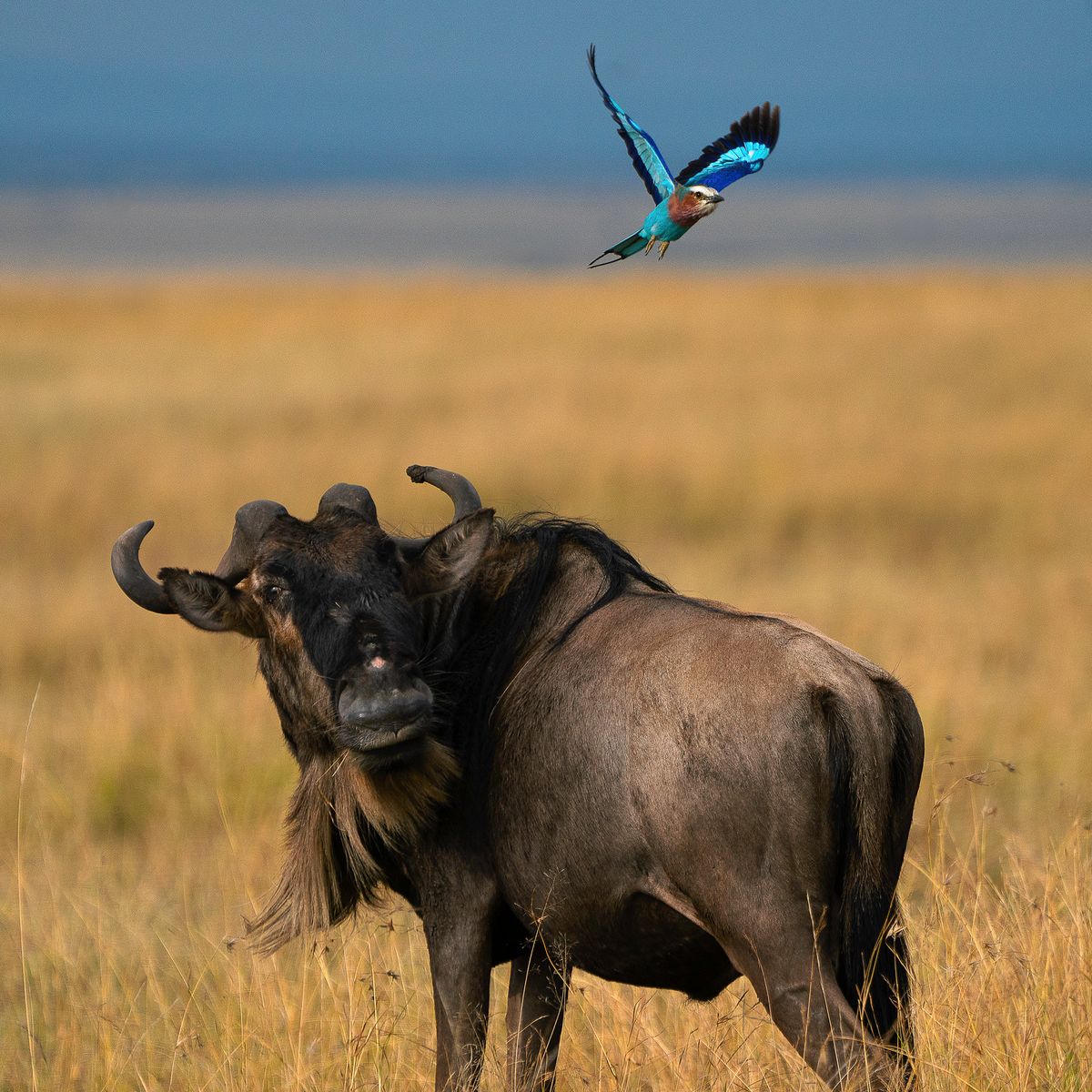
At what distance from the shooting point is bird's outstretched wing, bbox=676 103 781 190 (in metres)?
2.58

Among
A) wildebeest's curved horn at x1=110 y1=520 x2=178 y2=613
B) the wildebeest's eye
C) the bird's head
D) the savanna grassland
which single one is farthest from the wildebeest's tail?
wildebeest's curved horn at x1=110 y1=520 x2=178 y2=613

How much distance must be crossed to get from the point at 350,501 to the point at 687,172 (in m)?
2.07

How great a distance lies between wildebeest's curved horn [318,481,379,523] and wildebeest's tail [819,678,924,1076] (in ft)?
5.12

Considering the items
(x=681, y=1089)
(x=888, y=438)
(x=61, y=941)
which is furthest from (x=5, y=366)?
(x=681, y=1089)

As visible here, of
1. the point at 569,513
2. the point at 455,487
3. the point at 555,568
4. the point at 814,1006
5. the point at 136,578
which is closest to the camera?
the point at 814,1006

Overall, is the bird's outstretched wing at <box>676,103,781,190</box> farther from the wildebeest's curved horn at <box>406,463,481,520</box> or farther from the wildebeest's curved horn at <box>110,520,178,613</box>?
the wildebeest's curved horn at <box>110,520,178,613</box>

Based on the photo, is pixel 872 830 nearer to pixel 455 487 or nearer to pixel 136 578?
pixel 455 487

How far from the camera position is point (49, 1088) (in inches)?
198

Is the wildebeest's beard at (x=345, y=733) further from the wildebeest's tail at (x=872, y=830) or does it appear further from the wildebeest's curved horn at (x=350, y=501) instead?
the wildebeest's tail at (x=872, y=830)

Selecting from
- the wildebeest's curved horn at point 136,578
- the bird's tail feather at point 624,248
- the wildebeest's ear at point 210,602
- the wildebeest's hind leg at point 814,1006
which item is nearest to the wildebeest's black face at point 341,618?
the wildebeest's ear at point 210,602

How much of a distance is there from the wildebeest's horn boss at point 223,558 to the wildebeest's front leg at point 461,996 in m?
1.21

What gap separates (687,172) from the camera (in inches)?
101

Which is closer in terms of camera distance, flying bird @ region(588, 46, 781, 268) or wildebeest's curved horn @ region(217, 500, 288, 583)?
flying bird @ region(588, 46, 781, 268)

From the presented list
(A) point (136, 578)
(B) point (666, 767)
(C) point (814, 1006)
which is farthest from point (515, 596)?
(C) point (814, 1006)
